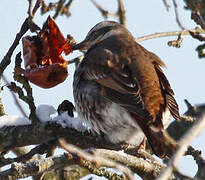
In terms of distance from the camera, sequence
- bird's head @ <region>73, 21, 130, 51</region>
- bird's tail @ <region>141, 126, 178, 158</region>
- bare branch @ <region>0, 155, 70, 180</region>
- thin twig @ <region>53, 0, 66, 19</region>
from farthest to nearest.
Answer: bird's head @ <region>73, 21, 130, 51</region>, thin twig @ <region>53, 0, 66, 19</region>, bird's tail @ <region>141, 126, 178, 158</region>, bare branch @ <region>0, 155, 70, 180</region>

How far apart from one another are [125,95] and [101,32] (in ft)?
6.74

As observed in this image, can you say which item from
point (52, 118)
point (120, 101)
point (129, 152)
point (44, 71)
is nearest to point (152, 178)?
point (129, 152)

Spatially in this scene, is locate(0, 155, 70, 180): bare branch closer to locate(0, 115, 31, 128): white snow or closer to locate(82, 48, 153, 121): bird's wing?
locate(82, 48, 153, 121): bird's wing

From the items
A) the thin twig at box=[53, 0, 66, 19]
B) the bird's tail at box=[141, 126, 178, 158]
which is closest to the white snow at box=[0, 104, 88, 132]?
the bird's tail at box=[141, 126, 178, 158]

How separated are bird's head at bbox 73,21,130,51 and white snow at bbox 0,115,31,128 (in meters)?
1.79

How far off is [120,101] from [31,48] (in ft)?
3.70

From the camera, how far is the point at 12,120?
501 cm

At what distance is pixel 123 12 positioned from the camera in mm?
6664

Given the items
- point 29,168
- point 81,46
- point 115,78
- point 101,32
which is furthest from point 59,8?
point 29,168

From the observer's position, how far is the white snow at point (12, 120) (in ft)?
16.4

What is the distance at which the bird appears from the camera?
474 centimetres

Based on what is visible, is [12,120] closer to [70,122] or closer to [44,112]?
[44,112]

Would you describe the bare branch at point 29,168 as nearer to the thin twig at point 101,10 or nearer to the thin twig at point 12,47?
the thin twig at point 12,47

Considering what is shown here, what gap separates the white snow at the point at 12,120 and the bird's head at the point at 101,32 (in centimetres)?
179
